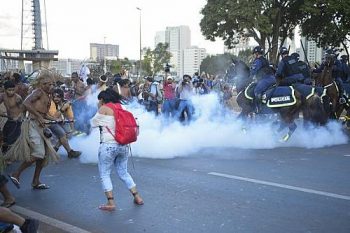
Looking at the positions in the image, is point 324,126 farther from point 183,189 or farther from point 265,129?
point 183,189

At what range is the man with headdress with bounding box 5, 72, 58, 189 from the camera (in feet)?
23.0

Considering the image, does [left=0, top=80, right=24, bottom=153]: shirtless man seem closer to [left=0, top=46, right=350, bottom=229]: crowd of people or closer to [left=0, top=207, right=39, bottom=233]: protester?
[left=0, top=46, right=350, bottom=229]: crowd of people

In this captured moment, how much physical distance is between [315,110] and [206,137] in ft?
8.89

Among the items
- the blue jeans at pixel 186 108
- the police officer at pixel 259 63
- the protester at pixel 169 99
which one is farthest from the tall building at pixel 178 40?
the police officer at pixel 259 63

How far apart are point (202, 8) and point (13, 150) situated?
3019cm

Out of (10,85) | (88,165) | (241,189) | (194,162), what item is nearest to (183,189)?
(241,189)

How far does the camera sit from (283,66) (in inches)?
481

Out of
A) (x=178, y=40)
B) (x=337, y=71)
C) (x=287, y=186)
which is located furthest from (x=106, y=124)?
(x=178, y=40)

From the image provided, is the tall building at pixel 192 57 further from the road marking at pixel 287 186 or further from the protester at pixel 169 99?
the road marking at pixel 287 186

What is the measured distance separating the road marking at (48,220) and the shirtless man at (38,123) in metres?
0.68

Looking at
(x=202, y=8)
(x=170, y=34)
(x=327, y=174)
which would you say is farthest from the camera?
(x=170, y=34)

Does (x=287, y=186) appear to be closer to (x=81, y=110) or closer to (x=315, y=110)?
(x=315, y=110)

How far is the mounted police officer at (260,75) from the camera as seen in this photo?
12.3 m

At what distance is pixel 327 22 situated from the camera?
3347cm
